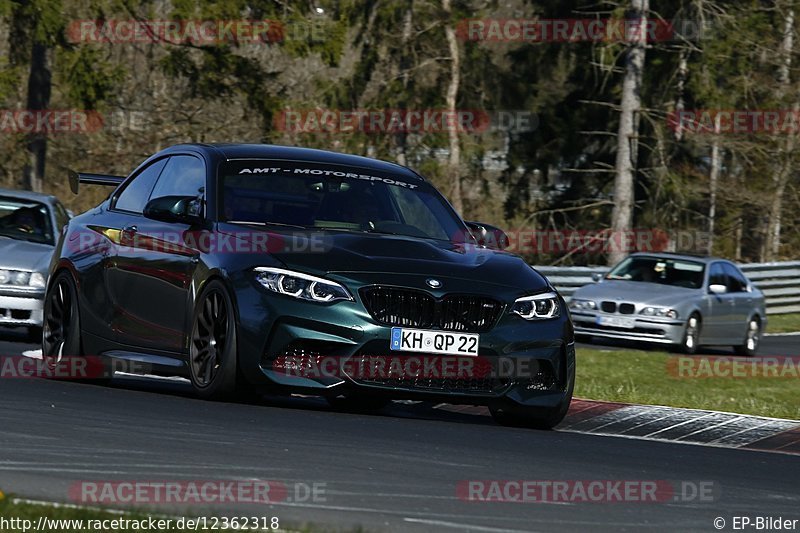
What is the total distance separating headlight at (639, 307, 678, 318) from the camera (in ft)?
73.7

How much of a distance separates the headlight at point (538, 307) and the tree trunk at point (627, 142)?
26101 millimetres

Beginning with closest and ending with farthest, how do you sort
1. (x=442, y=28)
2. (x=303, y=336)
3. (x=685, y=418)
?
(x=303, y=336) → (x=685, y=418) → (x=442, y=28)

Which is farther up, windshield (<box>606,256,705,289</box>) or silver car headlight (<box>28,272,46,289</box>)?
silver car headlight (<box>28,272,46,289</box>)

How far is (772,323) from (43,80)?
56.2ft

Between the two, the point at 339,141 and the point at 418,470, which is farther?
the point at 339,141

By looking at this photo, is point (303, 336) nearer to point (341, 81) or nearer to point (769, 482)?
point (769, 482)

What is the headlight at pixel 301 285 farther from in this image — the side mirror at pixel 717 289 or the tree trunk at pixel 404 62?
the tree trunk at pixel 404 62

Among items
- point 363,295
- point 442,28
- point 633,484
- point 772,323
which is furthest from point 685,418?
point 442,28

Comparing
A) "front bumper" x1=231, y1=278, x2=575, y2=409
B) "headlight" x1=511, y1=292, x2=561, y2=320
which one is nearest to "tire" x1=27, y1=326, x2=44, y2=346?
"front bumper" x1=231, y1=278, x2=575, y2=409

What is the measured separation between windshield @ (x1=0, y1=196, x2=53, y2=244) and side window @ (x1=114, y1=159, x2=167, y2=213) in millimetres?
5041

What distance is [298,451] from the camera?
24.6 ft

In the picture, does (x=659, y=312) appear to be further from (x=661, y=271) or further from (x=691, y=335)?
(x=661, y=271)

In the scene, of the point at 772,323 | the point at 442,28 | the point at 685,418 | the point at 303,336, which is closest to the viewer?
the point at 303,336

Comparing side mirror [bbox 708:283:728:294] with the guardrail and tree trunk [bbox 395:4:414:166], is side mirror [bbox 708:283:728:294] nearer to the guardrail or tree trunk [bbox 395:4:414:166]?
the guardrail
